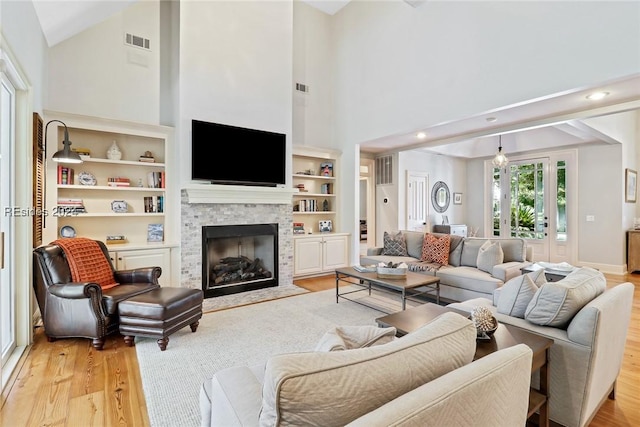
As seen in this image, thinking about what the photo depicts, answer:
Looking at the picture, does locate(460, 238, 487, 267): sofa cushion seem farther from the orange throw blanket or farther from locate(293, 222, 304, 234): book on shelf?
the orange throw blanket

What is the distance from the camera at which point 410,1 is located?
4629 mm

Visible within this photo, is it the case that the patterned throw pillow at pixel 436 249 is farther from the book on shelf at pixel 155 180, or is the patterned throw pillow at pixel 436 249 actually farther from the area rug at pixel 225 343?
the book on shelf at pixel 155 180

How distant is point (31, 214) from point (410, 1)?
5.16 meters

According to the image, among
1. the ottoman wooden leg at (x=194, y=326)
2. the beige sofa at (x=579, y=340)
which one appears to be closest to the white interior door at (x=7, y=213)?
the ottoman wooden leg at (x=194, y=326)

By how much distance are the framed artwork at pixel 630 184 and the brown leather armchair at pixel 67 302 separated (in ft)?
28.3

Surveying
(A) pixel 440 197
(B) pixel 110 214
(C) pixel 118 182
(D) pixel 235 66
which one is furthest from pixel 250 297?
(A) pixel 440 197

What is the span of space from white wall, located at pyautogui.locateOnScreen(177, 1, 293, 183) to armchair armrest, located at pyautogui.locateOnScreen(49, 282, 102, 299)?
1958 mm

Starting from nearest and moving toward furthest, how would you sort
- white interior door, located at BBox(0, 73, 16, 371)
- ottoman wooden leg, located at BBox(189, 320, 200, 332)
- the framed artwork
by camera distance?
white interior door, located at BBox(0, 73, 16, 371) < ottoman wooden leg, located at BBox(189, 320, 200, 332) < the framed artwork

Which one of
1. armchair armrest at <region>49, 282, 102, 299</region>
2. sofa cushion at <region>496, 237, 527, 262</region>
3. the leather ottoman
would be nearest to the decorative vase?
armchair armrest at <region>49, 282, 102, 299</region>

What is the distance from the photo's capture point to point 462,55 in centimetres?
447

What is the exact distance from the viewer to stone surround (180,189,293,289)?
4551 mm

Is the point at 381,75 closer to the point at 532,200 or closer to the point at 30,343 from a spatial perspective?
the point at 532,200

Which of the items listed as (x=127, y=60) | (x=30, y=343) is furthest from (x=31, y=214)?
(x=127, y=60)

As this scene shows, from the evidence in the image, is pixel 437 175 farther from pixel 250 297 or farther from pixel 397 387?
pixel 397 387
